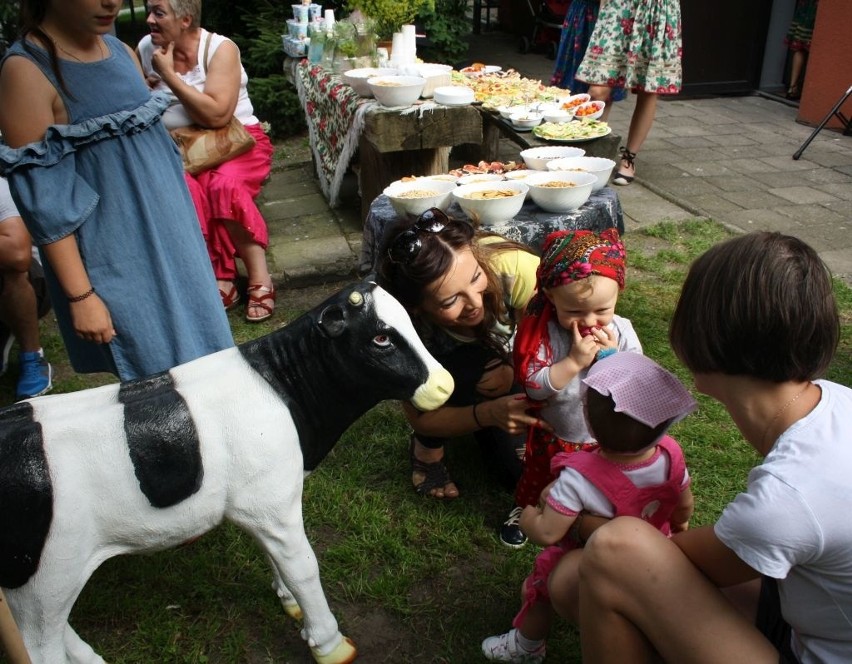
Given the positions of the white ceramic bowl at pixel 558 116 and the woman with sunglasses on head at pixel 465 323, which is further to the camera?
the white ceramic bowl at pixel 558 116

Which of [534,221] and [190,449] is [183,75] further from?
[190,449]

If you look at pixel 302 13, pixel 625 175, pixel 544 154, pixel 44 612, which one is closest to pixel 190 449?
pixel 44 612

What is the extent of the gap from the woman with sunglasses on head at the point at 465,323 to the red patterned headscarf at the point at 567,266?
0.18 metres

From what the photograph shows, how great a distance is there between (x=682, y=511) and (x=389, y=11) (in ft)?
14.4

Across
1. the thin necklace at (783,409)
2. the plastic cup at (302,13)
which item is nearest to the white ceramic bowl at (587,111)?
the thin necklace at (783,409)

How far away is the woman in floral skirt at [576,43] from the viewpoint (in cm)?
616

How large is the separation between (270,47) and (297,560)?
25.2 ft

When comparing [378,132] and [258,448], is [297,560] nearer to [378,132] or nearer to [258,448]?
[258,448]

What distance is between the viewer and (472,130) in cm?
459

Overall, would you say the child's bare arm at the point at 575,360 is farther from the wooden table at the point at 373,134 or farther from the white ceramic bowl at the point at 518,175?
the wooden table at the point at 373,134

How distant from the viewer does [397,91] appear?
14.7 ft

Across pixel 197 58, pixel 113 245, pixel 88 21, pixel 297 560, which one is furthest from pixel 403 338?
pixel 197 58

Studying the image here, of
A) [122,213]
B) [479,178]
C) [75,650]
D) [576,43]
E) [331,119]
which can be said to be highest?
[122,213]

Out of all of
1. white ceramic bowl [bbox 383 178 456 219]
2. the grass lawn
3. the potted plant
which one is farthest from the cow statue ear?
the potted plant
